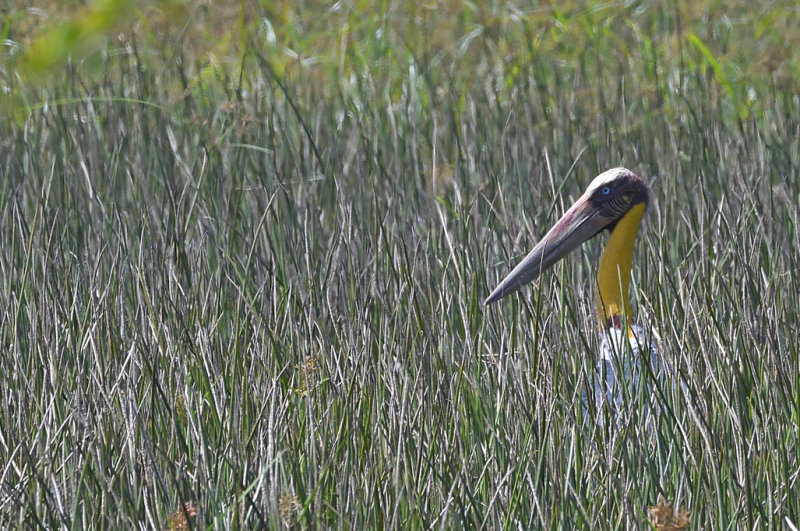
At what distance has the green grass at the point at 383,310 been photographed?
200 cm

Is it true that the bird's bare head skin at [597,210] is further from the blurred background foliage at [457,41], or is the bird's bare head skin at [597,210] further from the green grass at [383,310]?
the blurred background foliage at [457,41]

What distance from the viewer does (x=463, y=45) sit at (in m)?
5.92

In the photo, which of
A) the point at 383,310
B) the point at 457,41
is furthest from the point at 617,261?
the point at 457,41

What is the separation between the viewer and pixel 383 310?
2.60 metres

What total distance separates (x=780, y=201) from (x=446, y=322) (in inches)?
52.9

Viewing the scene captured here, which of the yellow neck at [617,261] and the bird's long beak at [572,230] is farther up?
the bird's long beak at [572,230]

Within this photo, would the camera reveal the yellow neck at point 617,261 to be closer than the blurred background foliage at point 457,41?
Yes

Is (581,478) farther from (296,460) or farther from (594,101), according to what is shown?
(594,101)

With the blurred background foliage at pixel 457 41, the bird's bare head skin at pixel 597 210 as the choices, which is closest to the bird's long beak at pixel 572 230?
the bird's bare head skin at pixel 597 210

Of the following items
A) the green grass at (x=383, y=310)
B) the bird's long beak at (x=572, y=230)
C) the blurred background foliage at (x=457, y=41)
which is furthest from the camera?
the blurred background foliage at (x=457, y=41)

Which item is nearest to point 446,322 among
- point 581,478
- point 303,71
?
point 581,478

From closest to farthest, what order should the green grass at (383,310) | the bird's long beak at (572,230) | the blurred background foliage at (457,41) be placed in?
the green grass at (383,310), the bird's long beak at (572,230), the blurred background foliage at (457,41)

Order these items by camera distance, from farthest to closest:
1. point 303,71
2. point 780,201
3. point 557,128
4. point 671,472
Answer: point 303,71, point 557,128, point 780,201, point 671,472

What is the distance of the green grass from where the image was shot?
2.00m
